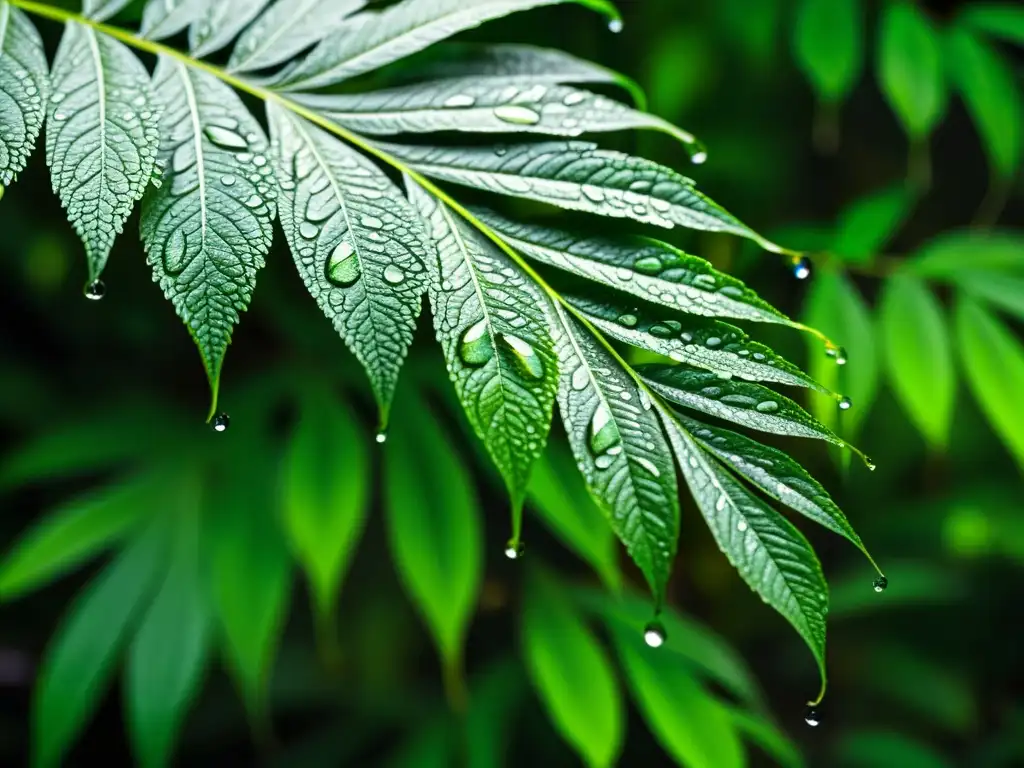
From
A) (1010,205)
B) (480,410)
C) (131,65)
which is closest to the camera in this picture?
(480,410)

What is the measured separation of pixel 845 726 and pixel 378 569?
0.82 metres

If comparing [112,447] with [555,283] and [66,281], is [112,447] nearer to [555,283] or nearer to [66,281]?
[66,281]

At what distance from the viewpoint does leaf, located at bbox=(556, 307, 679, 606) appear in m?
0.38

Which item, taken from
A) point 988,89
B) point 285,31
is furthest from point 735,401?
point 988,89

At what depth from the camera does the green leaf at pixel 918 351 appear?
77 centimetres

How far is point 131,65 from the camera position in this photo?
518mm

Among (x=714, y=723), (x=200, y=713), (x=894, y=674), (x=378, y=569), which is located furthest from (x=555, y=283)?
(x=894, y=674)

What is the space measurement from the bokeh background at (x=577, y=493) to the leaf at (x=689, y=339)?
12.1 inches

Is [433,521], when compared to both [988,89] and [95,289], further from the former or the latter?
[988,89]

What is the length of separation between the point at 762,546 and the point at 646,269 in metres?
0.15

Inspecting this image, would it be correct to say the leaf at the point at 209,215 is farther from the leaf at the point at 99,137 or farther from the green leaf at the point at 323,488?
the green leaf at the point at 323,488

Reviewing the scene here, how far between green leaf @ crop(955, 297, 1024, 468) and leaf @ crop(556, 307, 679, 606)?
54 centimetres

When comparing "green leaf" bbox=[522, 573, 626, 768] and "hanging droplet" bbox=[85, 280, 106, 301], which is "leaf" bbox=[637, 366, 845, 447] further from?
"green leaf" bbox=[522, 573, 626, 768]

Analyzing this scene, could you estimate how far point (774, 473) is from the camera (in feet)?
1.29
